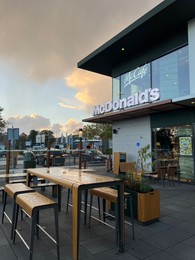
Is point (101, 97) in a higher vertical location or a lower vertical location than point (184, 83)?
higher

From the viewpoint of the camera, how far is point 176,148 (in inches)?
356

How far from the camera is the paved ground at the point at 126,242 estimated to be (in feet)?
9.23

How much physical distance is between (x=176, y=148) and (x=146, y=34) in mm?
5307

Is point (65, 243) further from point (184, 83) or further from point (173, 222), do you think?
point (184, 83)

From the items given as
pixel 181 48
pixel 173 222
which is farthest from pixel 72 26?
pixel 173 222

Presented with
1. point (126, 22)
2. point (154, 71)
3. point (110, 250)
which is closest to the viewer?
point (110, 250)

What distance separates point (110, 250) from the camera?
2.96 meters

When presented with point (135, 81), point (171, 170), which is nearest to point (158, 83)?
point (135, 81)

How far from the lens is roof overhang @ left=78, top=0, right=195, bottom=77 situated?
25.5 feet

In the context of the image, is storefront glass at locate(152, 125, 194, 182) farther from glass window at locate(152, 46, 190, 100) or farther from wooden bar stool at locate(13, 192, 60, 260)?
wooden bar stool at locate(13, 192, 60, 260)

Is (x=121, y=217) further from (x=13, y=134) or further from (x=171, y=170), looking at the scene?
(x=13, y=134)

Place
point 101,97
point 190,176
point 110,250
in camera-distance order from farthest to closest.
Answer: point 101,97 < point 190,176 < point 110,250

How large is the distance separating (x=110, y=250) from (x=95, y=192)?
45.4 inches

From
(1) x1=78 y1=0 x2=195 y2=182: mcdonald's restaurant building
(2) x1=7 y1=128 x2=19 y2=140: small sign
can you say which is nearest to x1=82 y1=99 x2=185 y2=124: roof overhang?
(1) x1=78 y1=0 x2=195 y2=182: mcdonald's restaurant building
